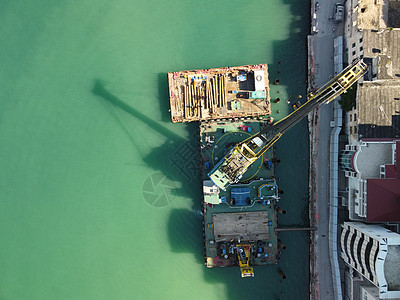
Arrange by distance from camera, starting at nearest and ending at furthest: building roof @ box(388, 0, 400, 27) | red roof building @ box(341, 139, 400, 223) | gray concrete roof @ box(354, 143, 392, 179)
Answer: red roof building @ box(341, 139, 400, 223)
gray concrete roof @ box(354, 143, 392, 179)
building roof @ box(388, 0, 400, 27)

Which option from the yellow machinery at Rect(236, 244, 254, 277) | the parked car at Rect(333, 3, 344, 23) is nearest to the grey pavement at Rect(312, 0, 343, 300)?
the parked car at Rect(333, 3, 344, 23)

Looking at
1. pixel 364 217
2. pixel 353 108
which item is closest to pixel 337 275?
pixel 364 217

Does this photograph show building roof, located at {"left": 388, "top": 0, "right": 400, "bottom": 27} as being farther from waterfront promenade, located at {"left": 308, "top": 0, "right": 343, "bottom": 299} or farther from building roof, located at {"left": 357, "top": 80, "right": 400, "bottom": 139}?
building roof, located at {"left": 357, "top": 80, "right": 400, "bottom": 139}

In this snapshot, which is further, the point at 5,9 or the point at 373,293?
the point at 5,9

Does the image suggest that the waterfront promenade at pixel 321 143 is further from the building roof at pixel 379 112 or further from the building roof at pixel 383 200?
the building roof at pixel 383 200

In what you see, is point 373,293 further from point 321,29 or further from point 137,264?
point 321,29
